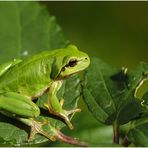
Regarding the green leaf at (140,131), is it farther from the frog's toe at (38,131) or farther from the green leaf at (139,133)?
the frog's toe at (38,131)

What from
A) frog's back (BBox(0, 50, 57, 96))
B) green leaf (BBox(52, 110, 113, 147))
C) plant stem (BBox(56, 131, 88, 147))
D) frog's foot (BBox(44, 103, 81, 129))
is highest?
frog's back (BBox(0, 50, 57, 96))

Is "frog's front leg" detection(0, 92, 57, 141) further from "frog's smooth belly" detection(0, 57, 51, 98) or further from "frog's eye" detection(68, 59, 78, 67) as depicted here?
"frog's eye" detection(68, 59, 78, 67)

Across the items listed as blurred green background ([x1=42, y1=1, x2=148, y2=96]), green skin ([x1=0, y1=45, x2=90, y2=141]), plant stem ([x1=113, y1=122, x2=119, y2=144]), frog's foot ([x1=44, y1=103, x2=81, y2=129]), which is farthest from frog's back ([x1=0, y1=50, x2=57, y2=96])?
blurred green background ([x1=42, y1=1, x2=148, y2=96])

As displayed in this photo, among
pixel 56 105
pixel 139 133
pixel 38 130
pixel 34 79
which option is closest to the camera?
pixel 139 133

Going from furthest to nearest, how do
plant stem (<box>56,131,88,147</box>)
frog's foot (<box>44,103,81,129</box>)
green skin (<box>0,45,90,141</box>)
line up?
green skin (<box>0,45,90,141</box>), frog's foot (<box>44,103,81,129</box>), plant stem (<box>56,131,88,147</box>)

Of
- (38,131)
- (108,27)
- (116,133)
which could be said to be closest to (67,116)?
(38,131)

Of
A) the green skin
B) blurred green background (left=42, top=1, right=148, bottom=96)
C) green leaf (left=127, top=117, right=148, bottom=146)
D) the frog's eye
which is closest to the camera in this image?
green leaf (left=127, top=117, right=148, bottom=146)

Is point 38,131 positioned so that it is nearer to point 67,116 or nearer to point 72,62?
point 67,116

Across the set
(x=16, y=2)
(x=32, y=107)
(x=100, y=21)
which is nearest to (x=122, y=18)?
(x=100, y=21)
